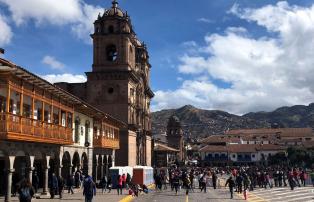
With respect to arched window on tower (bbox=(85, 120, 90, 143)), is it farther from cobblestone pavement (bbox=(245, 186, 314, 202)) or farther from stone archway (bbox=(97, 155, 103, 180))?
cobblestone pavement (bbox=(245, 186, 314, 202))

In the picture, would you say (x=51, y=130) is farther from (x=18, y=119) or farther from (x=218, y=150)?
(x=218, y=150)

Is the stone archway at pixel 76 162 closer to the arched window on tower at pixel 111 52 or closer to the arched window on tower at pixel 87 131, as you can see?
the arched window on tower at pixel 87 131

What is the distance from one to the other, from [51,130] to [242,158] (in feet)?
299

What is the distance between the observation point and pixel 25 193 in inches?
518

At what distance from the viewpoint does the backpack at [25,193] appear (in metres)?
13.1

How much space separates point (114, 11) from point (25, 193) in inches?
1674

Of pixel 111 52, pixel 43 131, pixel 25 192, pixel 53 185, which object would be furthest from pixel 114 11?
pixel 25 192

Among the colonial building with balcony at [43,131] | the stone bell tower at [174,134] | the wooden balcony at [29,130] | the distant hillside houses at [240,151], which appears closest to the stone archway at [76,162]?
the colonial building with balcony at [43,131]

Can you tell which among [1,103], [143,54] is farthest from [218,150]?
[1,103]

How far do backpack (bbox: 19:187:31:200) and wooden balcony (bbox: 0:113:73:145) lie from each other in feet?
15.8

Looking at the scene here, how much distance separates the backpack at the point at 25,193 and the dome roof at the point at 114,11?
4172cm

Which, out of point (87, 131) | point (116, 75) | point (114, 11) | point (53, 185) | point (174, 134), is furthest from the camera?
point (174, 134)

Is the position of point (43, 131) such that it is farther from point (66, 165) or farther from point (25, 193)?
point (66, 165)

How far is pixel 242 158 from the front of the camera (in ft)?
359
